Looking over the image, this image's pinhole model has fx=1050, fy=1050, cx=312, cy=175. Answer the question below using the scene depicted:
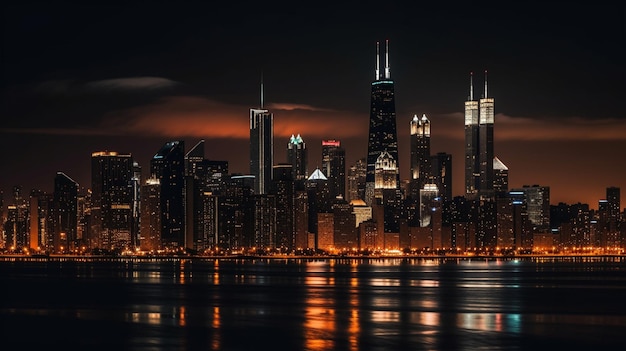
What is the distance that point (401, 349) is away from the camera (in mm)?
50906

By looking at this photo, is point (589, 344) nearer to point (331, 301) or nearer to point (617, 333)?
point (617, 333)

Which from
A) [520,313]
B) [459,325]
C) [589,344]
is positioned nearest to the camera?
[589,344]

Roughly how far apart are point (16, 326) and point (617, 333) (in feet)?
117

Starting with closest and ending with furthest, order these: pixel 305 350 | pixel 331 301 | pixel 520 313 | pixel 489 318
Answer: pixel 305 350
pixel 489 318
pixel 520 313
pixel 331 301

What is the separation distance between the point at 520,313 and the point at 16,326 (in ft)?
110

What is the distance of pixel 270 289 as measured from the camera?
369 ft

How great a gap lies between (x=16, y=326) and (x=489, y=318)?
29.9 m

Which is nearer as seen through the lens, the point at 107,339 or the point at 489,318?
the point at 107,339

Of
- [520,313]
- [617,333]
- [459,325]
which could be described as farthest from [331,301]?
[617,333]

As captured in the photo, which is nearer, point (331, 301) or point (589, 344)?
point (589, 344)

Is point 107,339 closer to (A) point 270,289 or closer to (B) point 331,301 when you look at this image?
(B) point 331,301

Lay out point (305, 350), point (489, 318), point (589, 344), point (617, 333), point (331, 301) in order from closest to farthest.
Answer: point (305, 350) → point (589, 344) → point (617, 333) → point (489, 318) → point (331, 301)

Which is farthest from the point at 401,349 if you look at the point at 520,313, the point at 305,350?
the point at 520,313

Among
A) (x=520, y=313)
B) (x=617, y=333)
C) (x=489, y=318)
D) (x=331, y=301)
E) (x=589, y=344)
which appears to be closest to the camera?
(x=589, y=344)
